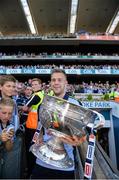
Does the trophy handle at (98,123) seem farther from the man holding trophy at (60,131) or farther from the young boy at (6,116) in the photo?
the young boy at (6,116)

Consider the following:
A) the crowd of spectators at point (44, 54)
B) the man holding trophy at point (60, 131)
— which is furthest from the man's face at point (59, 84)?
the crowd of spectators at point (44, 54)

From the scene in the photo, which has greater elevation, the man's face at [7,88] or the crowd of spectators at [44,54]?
the crowd of spectators at [44,54]

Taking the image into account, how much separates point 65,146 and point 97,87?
19.8 metres

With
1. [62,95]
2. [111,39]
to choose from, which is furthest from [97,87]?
[62,95]

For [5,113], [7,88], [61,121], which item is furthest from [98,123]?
[7,88]

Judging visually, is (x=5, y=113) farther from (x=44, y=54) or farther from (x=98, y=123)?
(x=44, y=54)

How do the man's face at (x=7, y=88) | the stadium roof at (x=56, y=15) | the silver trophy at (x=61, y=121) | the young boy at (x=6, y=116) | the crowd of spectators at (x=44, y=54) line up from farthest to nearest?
the crowd of spectators at (x=44, y=54) → the stadium roof at (x=56, y=15) → the man's face at (x=7, y=88) → the young boy at (x=6, y=116) → the silver trophy at (x=61, y=121)

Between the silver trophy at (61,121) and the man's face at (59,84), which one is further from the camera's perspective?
the man's face at (59,84)

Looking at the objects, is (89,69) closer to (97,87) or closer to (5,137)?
(97,87)

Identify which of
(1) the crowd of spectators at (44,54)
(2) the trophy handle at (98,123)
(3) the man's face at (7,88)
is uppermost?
(1) the crowd of spectators at (44,54)

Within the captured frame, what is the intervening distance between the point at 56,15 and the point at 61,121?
2652 cm

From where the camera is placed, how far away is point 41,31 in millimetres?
31812

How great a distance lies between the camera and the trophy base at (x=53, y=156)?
1683 mm

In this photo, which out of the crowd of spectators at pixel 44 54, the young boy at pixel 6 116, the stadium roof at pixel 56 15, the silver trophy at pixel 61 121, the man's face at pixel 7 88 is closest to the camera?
the silver trophy at pixel 61 121
